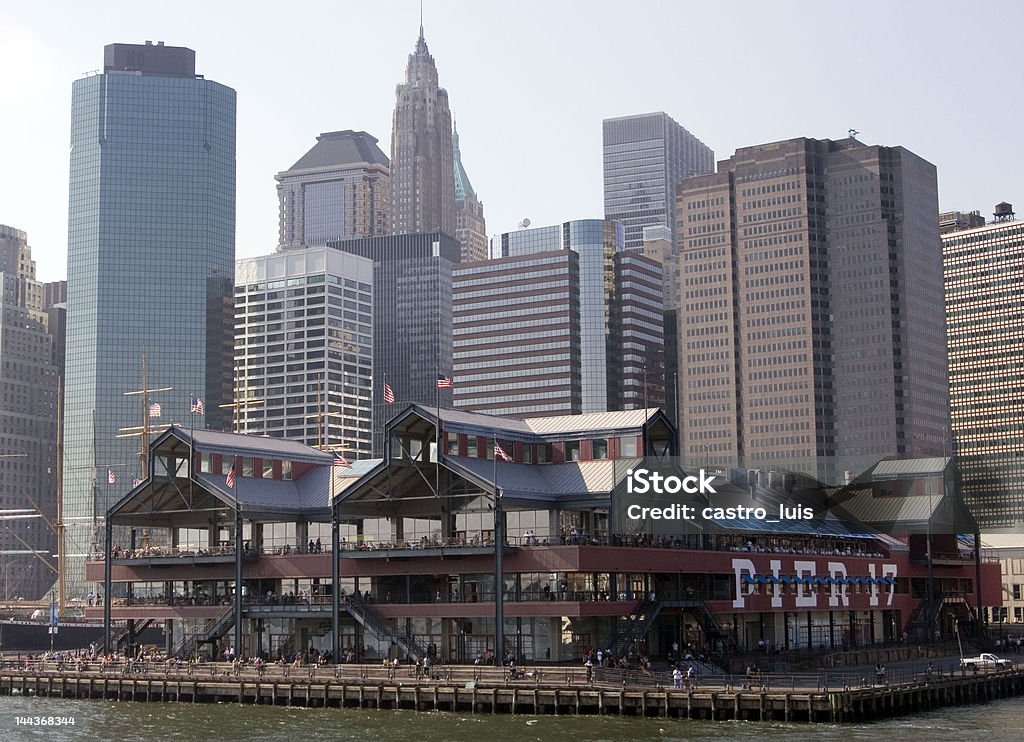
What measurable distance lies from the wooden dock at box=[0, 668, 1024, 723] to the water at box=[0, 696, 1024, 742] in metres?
1.12

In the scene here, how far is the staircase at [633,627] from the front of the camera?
10650 cm

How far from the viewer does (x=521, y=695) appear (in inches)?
3516

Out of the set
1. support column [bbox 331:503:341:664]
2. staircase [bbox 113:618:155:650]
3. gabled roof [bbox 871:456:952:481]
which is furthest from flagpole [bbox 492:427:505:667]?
gabled roof [bbox 871:456:952:481]

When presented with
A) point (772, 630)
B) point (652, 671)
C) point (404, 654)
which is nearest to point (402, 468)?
point (404, 654)

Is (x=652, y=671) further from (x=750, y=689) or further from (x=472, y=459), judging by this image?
(x=472, y=459)

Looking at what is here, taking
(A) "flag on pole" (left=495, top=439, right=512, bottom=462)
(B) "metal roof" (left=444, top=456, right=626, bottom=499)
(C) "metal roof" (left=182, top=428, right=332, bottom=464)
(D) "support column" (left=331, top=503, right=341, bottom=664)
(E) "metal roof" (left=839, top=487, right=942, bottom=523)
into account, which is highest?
(C) "metal roof" (left=182, top=428, right=332, bottom=464)

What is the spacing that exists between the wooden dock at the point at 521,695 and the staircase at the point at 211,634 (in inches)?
463

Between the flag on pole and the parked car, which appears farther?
the parked car

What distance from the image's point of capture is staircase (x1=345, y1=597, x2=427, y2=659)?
360ft

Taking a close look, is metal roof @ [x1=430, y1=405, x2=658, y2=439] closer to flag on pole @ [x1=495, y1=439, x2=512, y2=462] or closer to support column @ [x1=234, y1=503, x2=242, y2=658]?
flag on pole @ [x1=495, y1=439, x2=512, y2=462]

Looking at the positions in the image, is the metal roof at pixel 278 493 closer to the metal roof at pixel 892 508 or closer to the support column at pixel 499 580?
the support column at pixel 499 580

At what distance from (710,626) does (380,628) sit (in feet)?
82.0

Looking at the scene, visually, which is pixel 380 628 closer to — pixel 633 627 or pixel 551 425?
pixel 633 627

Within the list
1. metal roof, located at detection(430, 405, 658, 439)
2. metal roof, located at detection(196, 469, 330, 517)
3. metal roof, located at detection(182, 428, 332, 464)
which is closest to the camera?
metal roof, located at detection(430, 405, 658, 439)
